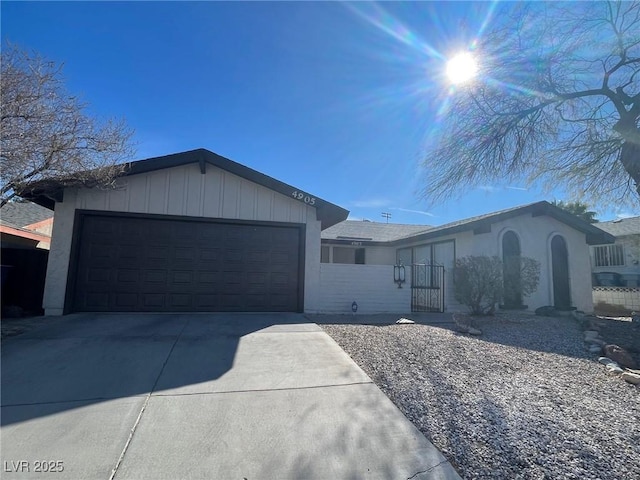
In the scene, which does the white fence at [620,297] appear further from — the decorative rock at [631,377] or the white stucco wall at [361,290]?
the decorative rock at [631,377]

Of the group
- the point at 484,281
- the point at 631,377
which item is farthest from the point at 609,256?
the point at 631,377

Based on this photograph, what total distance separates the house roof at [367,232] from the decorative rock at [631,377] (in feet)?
42.4

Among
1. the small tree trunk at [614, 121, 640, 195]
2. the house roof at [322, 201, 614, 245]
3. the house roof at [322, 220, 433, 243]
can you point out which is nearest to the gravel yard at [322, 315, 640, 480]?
the small tree trunk at [614, 121, 640, 195]

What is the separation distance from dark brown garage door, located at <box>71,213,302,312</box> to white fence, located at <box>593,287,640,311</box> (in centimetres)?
1431

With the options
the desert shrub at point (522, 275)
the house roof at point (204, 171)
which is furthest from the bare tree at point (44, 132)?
the desert shrub at point (522, 275)

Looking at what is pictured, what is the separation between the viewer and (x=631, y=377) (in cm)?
452

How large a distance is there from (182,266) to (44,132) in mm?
4069

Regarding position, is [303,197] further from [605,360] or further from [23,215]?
[23,215]

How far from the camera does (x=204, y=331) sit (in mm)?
6668

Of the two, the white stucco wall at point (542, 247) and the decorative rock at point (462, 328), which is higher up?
the white stucco wall at point (542, 247)

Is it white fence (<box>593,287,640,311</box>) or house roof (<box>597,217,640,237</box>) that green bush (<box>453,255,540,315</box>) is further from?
house roof (<box>597,217,640,237</box>)

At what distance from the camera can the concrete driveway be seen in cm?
259

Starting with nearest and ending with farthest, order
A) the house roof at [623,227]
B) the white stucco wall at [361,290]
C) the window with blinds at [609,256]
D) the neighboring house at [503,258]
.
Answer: the white stucco wall at [361,290] → the neighboring house at [503,258] → the house roof at [623,227] → the window with blinds at [609,256]

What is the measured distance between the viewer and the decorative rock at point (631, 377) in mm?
4465
